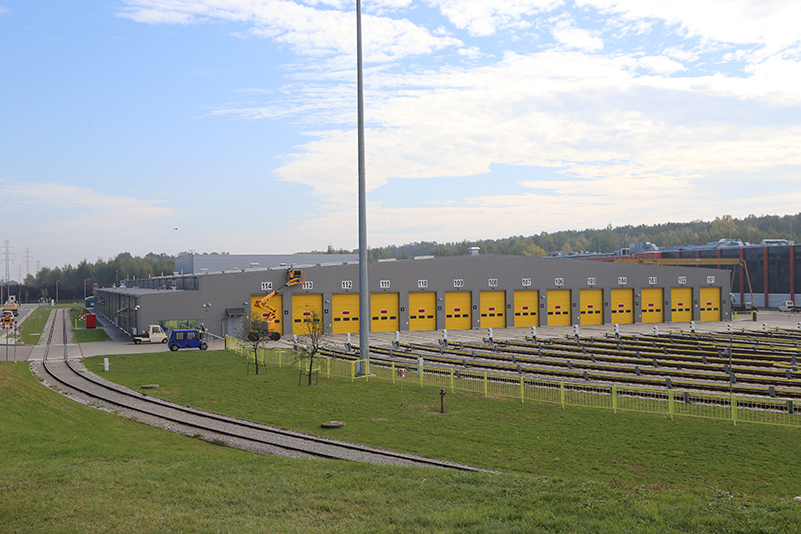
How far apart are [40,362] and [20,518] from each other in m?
33.8

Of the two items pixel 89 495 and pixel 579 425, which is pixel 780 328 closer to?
pixel 579 425

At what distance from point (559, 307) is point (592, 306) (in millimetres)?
4055

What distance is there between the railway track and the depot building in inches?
860

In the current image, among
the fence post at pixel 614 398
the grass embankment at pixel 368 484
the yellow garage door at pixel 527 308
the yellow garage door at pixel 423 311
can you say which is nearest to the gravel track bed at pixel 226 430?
the grass embankment at pixel 368 484

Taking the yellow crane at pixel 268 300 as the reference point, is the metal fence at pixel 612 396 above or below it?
below

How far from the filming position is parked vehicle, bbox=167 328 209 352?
4534cm

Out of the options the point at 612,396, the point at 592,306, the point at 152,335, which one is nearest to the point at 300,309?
the point at 152,335

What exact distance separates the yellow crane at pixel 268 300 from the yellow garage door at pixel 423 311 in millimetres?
11244

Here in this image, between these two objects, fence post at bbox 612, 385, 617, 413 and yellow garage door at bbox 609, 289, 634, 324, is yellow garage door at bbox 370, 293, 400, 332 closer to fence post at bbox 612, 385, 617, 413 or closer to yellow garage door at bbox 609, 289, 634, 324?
yellow garage door at bbox 609, 289, 634, 324

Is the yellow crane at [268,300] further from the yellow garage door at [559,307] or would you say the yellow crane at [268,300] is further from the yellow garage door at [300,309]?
the yellow garage door at [559,307]

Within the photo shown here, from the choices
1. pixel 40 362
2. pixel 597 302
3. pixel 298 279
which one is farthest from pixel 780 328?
pixel 40 362

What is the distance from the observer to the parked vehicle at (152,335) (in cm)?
4947

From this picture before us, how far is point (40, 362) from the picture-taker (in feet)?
126

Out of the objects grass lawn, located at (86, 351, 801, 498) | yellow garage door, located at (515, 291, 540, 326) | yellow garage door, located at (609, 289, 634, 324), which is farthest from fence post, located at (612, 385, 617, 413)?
yellow garage door, located at (609, 289, 634, 324)
